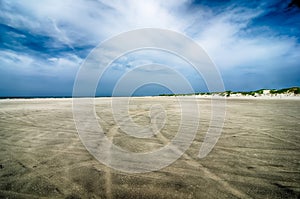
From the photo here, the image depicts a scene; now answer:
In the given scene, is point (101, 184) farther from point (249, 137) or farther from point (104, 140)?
point (249, 137)

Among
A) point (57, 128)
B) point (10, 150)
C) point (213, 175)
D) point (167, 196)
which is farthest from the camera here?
point (57, 128)

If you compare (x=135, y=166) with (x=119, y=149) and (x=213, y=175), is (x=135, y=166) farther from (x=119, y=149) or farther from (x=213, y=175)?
(x=213, y=175)

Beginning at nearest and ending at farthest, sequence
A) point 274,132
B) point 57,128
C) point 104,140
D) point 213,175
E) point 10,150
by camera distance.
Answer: point 213,175
point 10,150
point 104,140
point 274,132
point 57,128

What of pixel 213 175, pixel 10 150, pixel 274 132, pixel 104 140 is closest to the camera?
pixel 213 175

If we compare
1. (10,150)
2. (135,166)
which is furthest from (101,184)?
(10,150)

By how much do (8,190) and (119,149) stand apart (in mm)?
2122

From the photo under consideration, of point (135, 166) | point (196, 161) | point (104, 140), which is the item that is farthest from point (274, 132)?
point (104, 140)

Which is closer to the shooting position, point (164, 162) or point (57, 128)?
point (164, 162)

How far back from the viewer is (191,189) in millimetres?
2447

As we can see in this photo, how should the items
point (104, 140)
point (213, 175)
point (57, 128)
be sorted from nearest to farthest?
point (213, 175), point (104, 140), point (57, 128)

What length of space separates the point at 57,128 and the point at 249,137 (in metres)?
6.37

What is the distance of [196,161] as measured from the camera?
11.0 feet

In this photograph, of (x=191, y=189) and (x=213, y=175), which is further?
(x=213, y=175)

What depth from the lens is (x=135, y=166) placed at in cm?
321
